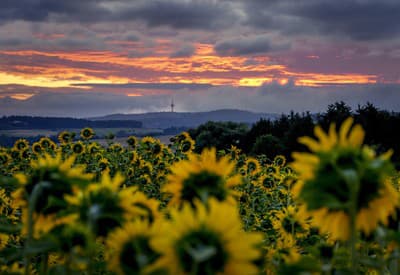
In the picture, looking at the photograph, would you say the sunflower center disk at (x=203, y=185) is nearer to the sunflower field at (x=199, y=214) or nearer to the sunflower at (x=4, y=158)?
the sunflower field at (x=199, y=214)

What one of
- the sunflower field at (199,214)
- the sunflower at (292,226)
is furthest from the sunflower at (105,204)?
the sunflower at (292,226)

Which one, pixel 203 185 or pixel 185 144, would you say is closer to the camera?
pixel 203 185

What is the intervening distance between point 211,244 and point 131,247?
370mm

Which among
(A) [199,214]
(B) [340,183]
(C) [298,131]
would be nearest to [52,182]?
(A) [199,214]

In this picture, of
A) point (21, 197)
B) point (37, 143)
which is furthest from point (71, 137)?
point (21, 197)

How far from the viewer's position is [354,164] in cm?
190

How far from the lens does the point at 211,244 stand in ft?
5.50

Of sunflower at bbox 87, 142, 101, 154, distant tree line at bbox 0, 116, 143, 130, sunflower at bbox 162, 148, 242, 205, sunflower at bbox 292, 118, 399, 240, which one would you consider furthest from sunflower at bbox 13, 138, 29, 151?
distant tree line at bbox 0, 116, 143, 130

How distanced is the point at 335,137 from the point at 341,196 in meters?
0.24

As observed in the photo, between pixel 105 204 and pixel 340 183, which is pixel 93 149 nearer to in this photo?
pixel 105 204

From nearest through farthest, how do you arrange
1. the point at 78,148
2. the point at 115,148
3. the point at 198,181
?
the point at 198,181
the point at 78,148
the point at 115,148

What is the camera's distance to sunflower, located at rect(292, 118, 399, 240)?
183 centimetres

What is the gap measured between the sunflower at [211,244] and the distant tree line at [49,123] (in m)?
108

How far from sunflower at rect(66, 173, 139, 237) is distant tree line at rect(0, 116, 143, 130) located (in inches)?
4242
